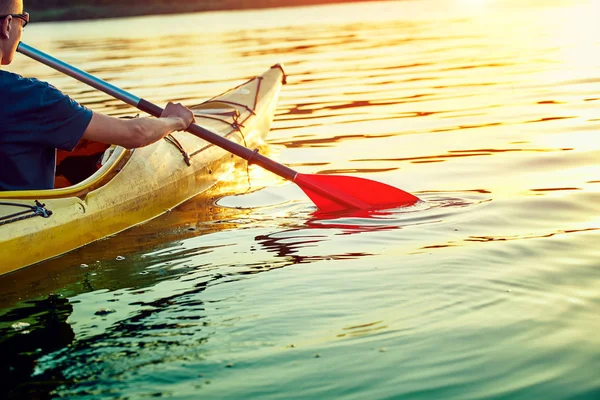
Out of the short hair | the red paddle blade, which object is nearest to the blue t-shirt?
the short hair

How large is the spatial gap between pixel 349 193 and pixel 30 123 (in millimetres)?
2355

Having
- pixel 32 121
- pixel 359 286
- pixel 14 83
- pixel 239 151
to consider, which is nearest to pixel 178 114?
pixel 239 151

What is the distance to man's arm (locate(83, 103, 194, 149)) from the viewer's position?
423 centimetres

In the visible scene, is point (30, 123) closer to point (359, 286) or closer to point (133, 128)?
point (133, 128)

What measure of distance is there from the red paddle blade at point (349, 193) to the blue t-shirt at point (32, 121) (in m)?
1.96

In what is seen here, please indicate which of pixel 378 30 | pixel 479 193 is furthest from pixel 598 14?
pixel 479 193

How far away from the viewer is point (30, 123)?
4012 millimetres

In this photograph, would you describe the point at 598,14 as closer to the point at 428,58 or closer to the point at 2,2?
the point at 428,58

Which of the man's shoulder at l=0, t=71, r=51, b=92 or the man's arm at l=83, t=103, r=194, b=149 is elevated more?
the man's shoulder at l=0, t=71, r=51, b=92

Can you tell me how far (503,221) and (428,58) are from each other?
11.5 meters

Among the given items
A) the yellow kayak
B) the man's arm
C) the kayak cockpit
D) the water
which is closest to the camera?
the water

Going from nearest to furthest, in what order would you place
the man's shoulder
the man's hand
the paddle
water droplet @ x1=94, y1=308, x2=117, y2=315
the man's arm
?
water droplet @ x1=94, y1=308, x2=117, y2=315 < the man's shoulder < the man's arm < the man's hand < the paddle

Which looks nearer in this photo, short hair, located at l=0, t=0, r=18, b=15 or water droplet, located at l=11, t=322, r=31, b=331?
water droplet, located at l=11, t=322, r=31, b=331

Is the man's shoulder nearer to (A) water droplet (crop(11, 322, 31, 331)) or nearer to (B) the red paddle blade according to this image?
(A) water droplet (crop(11, 322, 31, 331))
